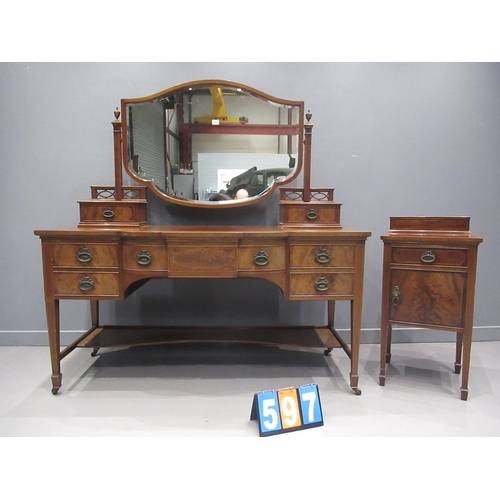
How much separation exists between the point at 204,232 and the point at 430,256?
1.26 metres

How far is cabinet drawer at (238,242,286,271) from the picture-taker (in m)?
1.84

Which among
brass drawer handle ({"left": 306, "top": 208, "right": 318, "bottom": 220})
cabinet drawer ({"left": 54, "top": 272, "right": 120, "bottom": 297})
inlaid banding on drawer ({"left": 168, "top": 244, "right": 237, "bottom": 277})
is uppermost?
brass drawer handle ({"left": 306, "top": 208, "right": 318, "bottom": 220})

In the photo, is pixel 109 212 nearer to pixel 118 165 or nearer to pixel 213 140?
pixel 118 165

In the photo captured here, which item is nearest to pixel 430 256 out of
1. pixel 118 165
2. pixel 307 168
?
pixel 307 168

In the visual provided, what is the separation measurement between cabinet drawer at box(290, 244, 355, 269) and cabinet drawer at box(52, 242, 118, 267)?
0.98m

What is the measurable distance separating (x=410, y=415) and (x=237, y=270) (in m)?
1.17

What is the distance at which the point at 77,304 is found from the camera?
102 inches

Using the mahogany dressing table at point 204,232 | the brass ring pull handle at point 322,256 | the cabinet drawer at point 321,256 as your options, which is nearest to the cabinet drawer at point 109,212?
the mahogany dressing table at point 204,232

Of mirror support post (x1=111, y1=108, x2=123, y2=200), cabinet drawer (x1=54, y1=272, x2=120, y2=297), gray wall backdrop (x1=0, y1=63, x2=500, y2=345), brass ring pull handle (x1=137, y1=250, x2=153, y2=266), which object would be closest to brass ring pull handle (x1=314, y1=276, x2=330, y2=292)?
gray wall backdrop (x1=0, y1=63, x2=500, y2=345)

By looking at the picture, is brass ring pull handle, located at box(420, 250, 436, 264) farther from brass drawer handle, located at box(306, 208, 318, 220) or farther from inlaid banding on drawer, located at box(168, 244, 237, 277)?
inlaid banding on drawer, located at box(168, 244, 237, 277)

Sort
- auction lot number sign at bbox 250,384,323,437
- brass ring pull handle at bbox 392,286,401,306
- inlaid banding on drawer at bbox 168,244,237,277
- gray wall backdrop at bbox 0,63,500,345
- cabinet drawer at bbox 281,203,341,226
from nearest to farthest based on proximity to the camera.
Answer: auction lot number sign at bbox 250,384,323,437, inlaid banding on drawer at bbox 168,244,237,277, brass ring pull handle at bbox 392,286,401,306, cabinet drawer at bbox 281,203,341,226, gray wall backdrop at bbox 0,63,500,345

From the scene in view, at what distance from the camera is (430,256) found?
1881mm

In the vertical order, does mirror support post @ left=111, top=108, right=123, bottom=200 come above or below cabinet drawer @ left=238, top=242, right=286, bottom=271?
above

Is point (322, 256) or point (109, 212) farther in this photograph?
point (109, 212)
